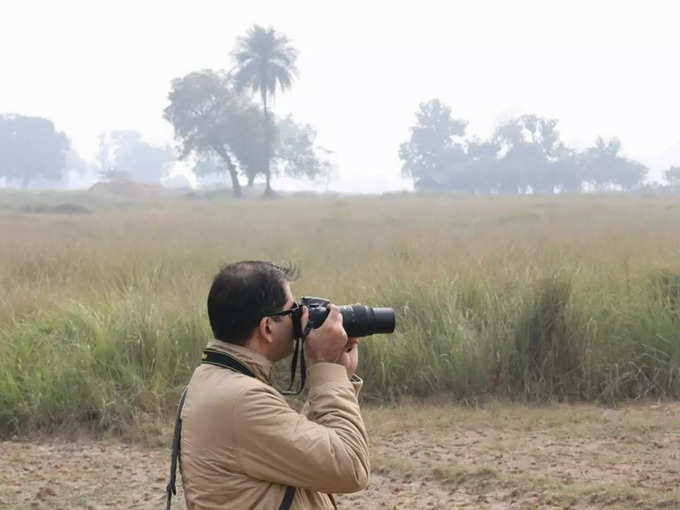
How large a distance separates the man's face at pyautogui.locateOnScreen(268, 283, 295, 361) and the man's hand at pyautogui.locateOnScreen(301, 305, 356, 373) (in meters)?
0.05

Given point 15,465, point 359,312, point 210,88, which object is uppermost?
point 210,88

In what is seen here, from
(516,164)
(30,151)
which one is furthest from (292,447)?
(30,151)

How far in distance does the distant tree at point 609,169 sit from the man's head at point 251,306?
72249 mm

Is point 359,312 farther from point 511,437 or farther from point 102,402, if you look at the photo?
point 102,402

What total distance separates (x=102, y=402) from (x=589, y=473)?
10.8 feet

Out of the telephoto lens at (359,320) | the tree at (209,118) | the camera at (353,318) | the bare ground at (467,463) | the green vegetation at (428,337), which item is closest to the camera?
the camera at (353,318)

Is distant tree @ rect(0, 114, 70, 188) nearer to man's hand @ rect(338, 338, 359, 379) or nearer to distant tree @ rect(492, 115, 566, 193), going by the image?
distant tree @ rect(492, 115, 566, 193)

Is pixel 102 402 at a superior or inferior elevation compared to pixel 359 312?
inferior

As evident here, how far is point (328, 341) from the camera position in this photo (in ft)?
7.06

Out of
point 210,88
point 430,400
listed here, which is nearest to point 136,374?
point 430,400

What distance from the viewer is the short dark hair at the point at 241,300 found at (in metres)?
2.04

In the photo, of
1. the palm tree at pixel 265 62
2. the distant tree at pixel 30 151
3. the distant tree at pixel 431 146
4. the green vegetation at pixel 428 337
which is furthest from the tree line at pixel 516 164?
the green vegetation at pixel 428 337

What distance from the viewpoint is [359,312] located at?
2309mm

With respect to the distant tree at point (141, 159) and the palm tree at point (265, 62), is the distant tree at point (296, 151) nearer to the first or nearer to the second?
the palm tree at point (265, 62)
